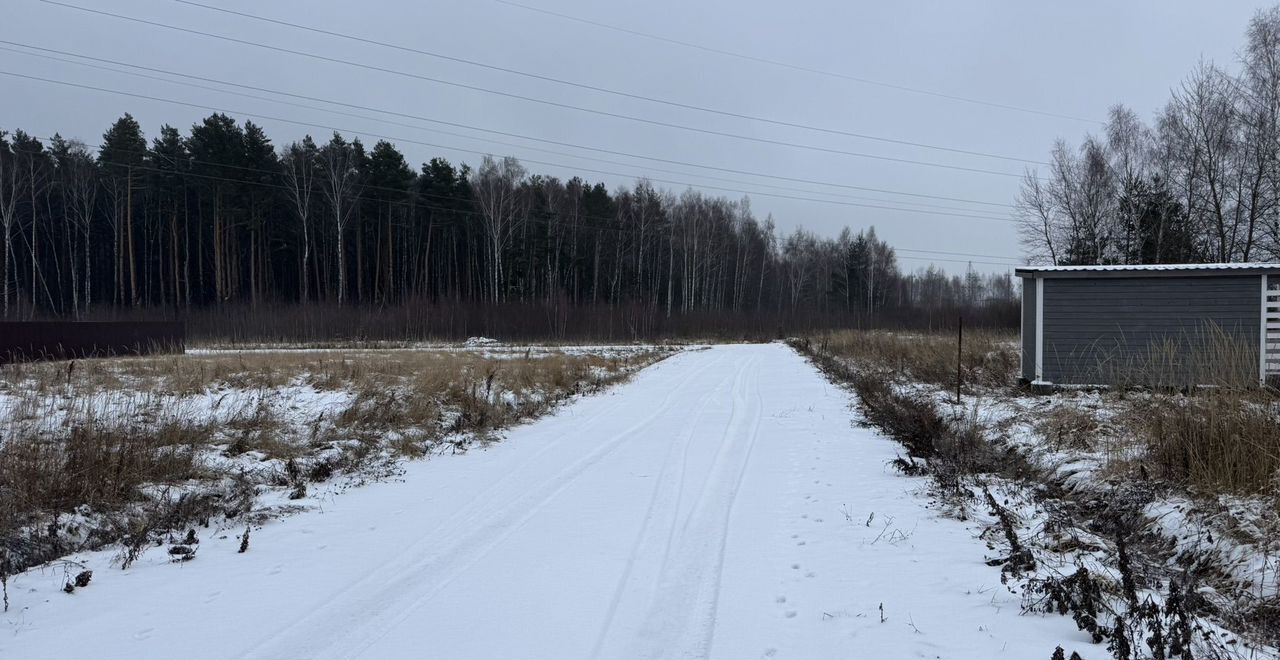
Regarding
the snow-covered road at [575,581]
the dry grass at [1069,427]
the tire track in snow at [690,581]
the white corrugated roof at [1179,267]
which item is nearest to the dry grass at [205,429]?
the snow-covered road at [575,581]

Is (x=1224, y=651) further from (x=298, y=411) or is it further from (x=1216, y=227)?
(x=1216, y=227)

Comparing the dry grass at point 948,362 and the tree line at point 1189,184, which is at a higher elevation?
the tree line at point 1189,184

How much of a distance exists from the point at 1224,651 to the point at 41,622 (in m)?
5.80

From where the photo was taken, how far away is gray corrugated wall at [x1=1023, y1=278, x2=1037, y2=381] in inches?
593

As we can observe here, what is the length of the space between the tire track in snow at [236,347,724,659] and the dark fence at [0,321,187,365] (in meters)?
19.7

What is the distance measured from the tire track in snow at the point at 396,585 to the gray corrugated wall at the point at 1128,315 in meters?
12.9

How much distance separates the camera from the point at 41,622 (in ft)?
11.7

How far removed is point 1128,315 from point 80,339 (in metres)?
29.3

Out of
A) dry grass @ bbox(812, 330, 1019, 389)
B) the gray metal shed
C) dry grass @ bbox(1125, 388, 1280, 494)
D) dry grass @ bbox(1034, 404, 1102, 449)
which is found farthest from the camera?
dry grass @ bbox(812, 330, 1019, 389)

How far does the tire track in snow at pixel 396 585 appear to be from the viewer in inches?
130

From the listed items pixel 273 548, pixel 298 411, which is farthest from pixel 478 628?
pixel 298 411

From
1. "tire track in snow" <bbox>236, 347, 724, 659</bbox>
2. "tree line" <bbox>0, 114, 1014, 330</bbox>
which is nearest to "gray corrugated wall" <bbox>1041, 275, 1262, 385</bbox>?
"tire track in snow" <bbox>236, 347, 724, 659</bbox>

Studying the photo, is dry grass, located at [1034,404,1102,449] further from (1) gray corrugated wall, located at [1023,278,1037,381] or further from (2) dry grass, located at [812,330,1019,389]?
(1) gray corrugated wall, located at [1023,278,1037,381]

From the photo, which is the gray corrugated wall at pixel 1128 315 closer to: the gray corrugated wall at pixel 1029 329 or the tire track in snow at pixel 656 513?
the gray corrugated wall at pixel 1029 329
